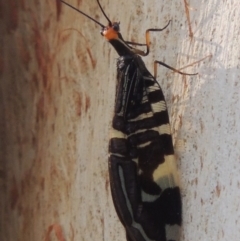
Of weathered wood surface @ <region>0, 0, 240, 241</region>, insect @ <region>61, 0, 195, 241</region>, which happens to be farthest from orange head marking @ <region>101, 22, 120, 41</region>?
weathered wood surface @ <region>0, 0, 240, 241</region>

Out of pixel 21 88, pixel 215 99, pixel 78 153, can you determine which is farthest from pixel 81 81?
pixel 215 99

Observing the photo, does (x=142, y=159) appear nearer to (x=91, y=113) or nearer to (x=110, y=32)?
(x=110, y=32)

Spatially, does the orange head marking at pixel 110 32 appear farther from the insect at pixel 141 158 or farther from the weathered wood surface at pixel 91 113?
the weathered wood surface at pixel 91 113

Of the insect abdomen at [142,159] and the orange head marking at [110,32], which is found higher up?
the orange head marking at [110,32]

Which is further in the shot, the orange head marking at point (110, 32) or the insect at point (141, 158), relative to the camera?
the orange head marking at point (110, 32)

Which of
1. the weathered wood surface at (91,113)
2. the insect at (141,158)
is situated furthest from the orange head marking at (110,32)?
the weathered wood surface at (91,113)
